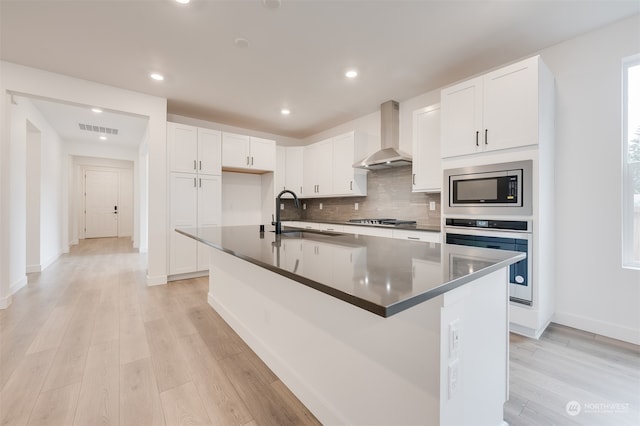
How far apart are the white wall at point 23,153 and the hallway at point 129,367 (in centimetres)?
57

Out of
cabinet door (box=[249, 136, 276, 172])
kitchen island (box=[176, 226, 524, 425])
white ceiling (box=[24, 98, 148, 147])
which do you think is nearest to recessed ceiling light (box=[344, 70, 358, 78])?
cabinet door (box=[249, 136, 276, 172])

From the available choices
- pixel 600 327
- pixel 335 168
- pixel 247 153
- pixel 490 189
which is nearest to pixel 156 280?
pixel 247 153

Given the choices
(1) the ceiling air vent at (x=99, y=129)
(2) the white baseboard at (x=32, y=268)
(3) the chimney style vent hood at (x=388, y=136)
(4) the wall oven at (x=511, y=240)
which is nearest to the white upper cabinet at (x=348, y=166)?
(3) the chimney style vent hood at (x=388, y=136)

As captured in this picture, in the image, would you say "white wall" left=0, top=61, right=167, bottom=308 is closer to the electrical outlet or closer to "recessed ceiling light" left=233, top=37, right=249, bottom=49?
"recessed ceiling light" left=233, top=37, right=249, bottom=49

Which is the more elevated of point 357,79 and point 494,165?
point 357,79

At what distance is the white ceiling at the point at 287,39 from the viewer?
A: 2.10 m

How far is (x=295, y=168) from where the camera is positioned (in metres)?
5.43

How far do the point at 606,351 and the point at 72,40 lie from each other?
518 centimetres

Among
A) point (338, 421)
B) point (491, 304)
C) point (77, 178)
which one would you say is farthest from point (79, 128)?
point (491, 304)

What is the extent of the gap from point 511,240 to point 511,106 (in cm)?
118

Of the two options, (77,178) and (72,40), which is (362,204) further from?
(77,178)

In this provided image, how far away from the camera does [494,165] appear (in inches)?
98.1

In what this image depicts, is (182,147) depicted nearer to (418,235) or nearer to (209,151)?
(209,151)

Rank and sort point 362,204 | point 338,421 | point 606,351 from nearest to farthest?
point 338,421 → point 606,351 → point 362,204
